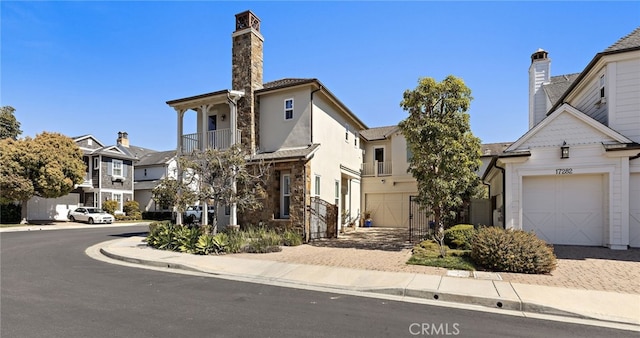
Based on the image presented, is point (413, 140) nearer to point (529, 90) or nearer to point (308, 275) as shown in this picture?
point (308, 275)

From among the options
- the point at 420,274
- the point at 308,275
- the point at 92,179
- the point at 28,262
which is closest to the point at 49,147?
the point at 92,179

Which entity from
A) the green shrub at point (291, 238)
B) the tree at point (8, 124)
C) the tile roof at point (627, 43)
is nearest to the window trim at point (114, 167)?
the tree at point (8, 124)

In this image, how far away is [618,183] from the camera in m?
11.3

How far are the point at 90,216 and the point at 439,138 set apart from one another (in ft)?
95.6

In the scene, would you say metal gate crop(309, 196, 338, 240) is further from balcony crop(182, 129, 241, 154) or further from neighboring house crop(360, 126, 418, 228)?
neighboring house crop(360, 126, 418, 228)

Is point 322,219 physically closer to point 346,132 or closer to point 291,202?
point 291,202

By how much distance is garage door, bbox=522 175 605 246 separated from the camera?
39.4ft

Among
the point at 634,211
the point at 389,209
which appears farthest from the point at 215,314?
the point at 389,209

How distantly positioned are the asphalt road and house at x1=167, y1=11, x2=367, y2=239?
7.22 metres

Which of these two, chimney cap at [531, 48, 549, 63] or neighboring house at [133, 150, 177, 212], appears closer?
chimney cap at [531, 48, 549, 63]

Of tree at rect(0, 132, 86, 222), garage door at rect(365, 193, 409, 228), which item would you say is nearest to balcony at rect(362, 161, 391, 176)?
garage door at rect(365, 193, 409, 228)

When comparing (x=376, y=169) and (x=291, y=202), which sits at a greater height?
(x=376, y=169)

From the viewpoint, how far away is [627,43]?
12.0m

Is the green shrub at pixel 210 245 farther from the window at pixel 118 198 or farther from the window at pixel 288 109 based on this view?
the window at pixel 118 198
